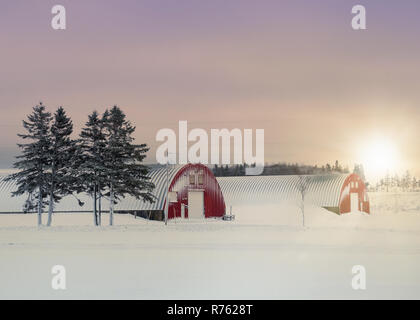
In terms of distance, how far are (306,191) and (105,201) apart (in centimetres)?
1973

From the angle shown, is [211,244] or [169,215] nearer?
[211,244]

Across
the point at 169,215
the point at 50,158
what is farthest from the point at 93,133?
the point at 169,215

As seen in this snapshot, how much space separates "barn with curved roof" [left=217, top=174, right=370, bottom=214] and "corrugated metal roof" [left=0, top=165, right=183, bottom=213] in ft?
32.8

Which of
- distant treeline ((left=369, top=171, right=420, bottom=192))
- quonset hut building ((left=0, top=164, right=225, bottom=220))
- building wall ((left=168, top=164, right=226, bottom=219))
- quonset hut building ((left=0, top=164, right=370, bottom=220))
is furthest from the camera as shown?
distant treeline ((left=369, top=171, right=420, bottom=192))

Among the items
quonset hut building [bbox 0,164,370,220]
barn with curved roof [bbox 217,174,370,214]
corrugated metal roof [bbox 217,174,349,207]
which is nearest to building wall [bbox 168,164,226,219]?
quonset hut building [bbox 0,164,370,220]

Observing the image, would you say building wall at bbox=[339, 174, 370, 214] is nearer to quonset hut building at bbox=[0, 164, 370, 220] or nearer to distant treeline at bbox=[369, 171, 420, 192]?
quonset hut building at bbox=[0, 164, 370, 220]

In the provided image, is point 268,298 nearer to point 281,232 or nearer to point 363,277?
point 363,277

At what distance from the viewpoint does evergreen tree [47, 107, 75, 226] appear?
3719cm

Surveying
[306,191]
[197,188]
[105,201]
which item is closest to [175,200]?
[197,188]

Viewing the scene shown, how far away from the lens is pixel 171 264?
1748 cm

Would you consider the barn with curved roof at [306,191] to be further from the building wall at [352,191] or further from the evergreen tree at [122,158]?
the evergreen tree at [122,158]

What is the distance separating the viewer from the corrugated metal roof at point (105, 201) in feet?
143

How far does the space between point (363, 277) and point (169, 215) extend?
96.6 feet

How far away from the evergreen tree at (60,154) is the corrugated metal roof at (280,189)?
20.7m
